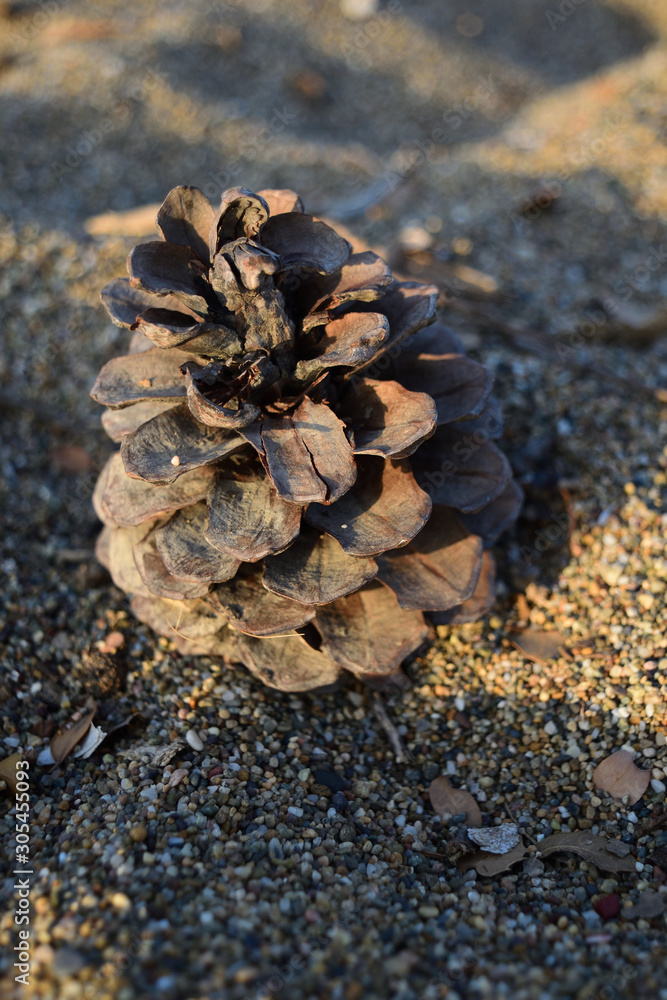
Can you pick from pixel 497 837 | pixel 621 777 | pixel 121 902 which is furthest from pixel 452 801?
pixel 121 902

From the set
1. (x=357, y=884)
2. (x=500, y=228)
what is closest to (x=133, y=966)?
(x=357, y=884)

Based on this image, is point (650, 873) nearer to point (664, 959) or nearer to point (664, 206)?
point (664, 959)

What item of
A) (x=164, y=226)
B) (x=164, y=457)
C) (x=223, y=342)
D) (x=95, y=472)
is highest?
(x=164, y=226)

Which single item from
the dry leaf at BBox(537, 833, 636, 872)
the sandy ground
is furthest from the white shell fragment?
the dry leaf at BBox(537, 833, 636, 872)

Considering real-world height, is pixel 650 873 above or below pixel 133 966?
below

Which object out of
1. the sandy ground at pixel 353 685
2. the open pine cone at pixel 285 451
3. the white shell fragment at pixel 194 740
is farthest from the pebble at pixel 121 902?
the open pine cone at pixel 285 451

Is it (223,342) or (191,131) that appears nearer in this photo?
(223,342)
